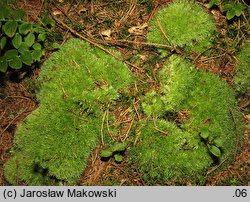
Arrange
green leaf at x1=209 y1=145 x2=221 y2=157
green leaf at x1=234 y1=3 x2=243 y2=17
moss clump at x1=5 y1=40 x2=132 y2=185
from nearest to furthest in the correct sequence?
green leaf at x1=209 y1=145 x2=221 y2=157
moss clump at x1=5 y1=40 x2=132 y2=185
green leaf at x1=234 y1=3 x2=243 y2=17

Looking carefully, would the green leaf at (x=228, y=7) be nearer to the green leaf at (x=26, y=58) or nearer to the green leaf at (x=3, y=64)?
the green leaf at (x=26, y=58)

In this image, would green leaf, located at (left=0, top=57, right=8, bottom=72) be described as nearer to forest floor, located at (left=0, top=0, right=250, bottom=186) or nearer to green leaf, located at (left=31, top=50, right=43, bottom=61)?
green leaf, located at (left=31, top=50, right=43, bottom=61)

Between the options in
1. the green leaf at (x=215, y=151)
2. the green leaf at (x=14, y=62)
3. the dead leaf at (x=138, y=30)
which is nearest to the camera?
the green leaf at (x=215, y=151)

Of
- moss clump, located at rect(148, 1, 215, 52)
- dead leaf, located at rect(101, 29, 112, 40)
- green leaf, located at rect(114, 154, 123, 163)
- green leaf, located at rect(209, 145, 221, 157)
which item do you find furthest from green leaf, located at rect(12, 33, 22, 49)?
green leaf, located at rect(209, 145, 221, 157)

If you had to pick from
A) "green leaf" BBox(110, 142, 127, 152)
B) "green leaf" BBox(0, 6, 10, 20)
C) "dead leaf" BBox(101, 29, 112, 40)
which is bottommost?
"green leaf" BBox(110, 142, 127, 152)

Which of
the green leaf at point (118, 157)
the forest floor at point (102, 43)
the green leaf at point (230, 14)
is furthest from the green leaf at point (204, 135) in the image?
the green leaf at point (230, 14)

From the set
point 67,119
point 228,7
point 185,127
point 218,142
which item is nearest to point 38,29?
point 67,119

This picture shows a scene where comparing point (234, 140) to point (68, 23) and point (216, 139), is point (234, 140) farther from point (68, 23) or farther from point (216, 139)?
point (68, 23)
